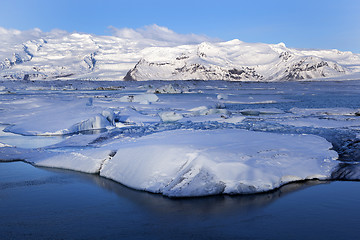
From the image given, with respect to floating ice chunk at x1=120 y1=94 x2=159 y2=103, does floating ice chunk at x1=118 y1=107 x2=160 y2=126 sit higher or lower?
lower

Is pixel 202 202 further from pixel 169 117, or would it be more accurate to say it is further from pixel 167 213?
pixel 169 117

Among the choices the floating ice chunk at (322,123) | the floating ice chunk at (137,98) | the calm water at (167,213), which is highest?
the floating ice chunk at (137,98)

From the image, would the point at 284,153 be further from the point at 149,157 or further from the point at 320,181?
the point at 149,157

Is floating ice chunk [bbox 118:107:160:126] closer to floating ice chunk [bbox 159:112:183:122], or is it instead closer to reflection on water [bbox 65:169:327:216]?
floating ice chunk [bbox 159:112:183:122]

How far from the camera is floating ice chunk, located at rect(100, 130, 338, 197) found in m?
5.17

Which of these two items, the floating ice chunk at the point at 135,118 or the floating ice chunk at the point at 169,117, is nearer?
the floating ice chunk at the point at 169,117

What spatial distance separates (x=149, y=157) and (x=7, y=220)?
88.9 inches

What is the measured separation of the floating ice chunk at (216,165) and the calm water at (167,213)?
19cm

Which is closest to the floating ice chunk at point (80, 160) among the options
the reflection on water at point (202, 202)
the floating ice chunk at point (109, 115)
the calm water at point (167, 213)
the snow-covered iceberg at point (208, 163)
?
the snow-covered iceberg at point (208, 163)

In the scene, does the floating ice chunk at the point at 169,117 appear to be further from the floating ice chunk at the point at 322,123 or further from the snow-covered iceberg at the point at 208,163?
the snow-covered iceberg at the point at 208,163

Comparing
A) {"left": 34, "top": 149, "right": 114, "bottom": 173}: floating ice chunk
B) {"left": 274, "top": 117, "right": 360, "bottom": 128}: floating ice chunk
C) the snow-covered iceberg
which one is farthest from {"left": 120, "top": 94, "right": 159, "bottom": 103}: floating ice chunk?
the snow-covered iceberg

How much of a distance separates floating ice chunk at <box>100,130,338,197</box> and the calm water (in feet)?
0.63

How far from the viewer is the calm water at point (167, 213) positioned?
3.86 meters

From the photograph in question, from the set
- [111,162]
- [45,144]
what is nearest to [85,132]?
[45,144]
